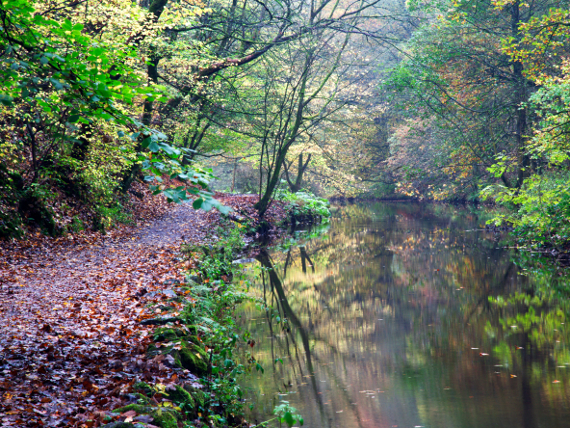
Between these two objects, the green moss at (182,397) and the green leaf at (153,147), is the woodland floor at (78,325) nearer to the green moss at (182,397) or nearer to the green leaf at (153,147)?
the green moss at (182,397)

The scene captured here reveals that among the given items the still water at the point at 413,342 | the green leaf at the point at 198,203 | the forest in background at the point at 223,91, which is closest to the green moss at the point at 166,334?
the still water at the point at 413,342

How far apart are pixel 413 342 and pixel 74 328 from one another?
4.45m

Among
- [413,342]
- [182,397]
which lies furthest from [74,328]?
[413,342]

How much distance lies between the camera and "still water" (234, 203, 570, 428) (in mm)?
4633

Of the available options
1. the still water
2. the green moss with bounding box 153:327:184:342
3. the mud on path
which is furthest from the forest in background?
the still water

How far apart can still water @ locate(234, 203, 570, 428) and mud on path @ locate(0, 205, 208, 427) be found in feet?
4.75

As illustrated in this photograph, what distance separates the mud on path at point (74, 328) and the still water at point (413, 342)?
1449mm

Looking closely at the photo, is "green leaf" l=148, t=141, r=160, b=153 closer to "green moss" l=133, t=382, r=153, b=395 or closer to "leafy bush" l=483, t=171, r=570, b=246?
"green moss" l=133, t=382, r=153, b=395

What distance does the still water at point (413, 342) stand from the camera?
4633 millimetres

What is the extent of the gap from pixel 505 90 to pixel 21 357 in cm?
1758

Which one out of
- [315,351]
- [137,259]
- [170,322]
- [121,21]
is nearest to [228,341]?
[170,322]

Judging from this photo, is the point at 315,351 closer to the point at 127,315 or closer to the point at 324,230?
the point at 127,315

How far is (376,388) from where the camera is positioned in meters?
5.18

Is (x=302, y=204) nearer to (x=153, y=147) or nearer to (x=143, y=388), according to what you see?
(x=143, y=388)
